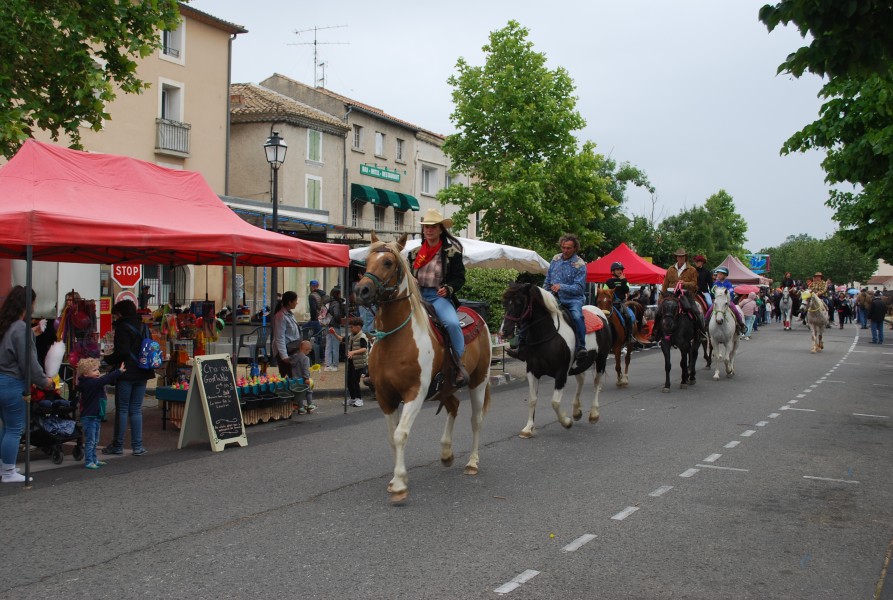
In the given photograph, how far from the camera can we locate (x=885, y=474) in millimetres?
8492

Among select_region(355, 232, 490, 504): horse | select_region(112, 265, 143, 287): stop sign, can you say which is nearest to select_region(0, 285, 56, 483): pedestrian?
select_region(355, 232, 490, 504): horse

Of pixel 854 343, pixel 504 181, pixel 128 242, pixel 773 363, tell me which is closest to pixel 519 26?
pixel 504 181

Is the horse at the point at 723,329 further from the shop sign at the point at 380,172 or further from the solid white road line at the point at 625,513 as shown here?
the shop sign at the point at 380,172

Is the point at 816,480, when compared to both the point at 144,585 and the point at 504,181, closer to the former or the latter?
the point at 144,585

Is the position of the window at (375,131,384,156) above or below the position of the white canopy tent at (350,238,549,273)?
above

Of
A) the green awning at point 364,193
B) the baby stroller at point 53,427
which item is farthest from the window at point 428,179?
the baby stroller at point 53,427

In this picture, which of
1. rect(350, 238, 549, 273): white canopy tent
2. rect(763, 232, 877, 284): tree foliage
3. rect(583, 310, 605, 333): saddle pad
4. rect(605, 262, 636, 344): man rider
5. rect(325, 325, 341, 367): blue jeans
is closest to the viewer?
rect(583, 310, 605, 333): saddle pad

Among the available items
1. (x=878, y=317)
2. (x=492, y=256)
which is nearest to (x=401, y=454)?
(x=492, y=256)

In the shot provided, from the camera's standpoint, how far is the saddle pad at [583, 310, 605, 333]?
11438 mm

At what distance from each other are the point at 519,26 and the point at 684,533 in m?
36.5

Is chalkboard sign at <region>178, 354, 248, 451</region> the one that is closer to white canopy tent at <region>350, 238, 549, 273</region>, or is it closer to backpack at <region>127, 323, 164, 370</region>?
backpack at <region>127, 323, 164, 370</region>

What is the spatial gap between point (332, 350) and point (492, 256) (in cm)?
439

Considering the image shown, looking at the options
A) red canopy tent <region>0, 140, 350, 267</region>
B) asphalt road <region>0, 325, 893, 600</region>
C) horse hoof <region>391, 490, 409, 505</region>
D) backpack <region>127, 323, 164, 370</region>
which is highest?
red canopy tent <region>0, 140, 350, 267</region>

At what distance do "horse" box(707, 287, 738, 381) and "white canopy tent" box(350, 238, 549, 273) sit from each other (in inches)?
174
